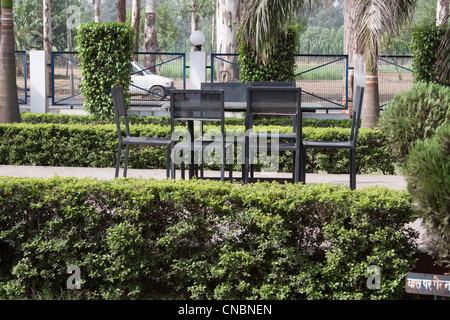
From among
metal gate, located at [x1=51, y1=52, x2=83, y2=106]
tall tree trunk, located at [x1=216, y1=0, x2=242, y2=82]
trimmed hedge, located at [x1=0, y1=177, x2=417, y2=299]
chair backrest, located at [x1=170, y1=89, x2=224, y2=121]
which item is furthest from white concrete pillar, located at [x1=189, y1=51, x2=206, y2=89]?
trimmed hedge, located at [x1=0, y1=177, x2=417, y2=299]

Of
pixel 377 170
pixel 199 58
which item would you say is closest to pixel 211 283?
pixel 377 170

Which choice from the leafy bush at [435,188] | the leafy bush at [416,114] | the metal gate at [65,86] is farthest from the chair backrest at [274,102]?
the metal gate at [65,86]

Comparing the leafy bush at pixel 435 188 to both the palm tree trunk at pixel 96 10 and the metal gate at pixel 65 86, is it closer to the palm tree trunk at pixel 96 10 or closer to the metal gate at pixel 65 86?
the metal gate at pixel 65 86

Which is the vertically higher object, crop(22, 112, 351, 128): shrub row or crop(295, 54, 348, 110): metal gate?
crop(295, 54, 348, 110): metal gate

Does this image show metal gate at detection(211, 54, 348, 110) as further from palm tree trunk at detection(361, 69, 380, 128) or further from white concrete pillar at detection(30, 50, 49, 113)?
white concrete pillar at detection(30, 50, 49, 113)

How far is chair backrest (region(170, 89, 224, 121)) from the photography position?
5883 millimetres

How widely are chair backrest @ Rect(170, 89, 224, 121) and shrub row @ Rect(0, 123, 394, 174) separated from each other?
7.69 ft

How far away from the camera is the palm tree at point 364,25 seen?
9.18 metres

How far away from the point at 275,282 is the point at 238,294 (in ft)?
0.98

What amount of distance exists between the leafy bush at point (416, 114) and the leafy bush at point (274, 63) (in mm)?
4618

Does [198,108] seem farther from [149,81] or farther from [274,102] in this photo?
[149,81]

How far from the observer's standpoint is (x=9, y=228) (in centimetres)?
419

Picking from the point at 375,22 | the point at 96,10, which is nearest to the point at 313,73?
the point at 96,10

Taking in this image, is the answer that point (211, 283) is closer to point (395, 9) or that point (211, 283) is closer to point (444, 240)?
point (444, 240)
